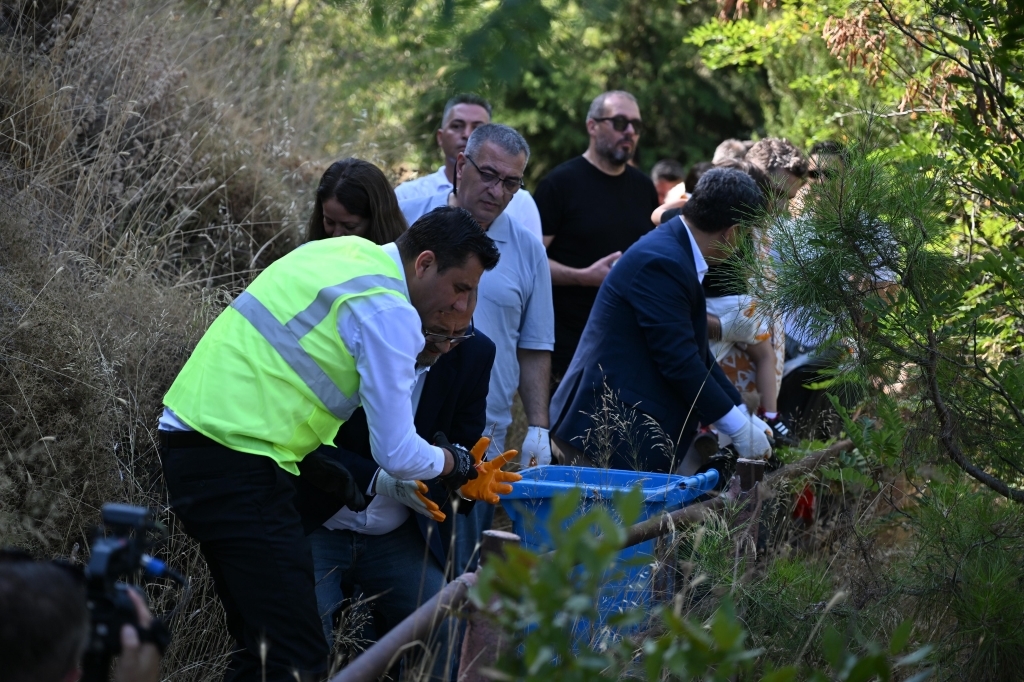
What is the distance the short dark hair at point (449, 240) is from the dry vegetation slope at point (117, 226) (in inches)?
54.0

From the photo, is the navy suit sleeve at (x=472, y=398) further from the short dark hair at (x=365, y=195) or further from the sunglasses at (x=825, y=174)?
the sunglasses at (x=825, y=174)

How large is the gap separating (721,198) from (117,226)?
2.98 m

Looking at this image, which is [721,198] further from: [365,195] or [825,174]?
[365,195]

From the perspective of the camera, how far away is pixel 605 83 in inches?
505

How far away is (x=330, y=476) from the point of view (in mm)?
2713

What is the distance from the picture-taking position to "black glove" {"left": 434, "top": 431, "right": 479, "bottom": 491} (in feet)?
9.22

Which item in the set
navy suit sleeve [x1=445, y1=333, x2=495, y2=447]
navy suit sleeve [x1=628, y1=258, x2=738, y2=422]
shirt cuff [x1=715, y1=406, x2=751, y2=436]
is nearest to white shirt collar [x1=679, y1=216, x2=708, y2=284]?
navy suit sleeve [x1=628, y1=258, x2=738, y2=422]

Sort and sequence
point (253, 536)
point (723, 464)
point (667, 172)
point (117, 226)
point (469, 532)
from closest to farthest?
point (253, 536) < point (469, 532) < point (723, 464) < point (117, 226) < point (667, 172)

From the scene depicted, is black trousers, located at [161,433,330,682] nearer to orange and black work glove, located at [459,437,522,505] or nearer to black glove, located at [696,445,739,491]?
orange and black work glove, located at [459,437,522,505]

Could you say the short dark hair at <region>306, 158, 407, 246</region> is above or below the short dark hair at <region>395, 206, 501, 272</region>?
below

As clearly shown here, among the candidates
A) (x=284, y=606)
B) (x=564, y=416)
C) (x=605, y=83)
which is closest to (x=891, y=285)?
(x=564, y=416)

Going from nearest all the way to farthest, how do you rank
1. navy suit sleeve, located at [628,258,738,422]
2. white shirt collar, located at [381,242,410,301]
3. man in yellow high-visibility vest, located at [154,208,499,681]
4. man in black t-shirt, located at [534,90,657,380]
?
man in yellow high-visibility vest, located at [154,208,499,681]
white shirt collar, located at [381,242,410,301]
navy suit sleeve, located at [628,258,738,422]
man in black t-shirt, located at [534,90,657,380]

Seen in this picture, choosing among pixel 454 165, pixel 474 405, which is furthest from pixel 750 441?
pixel 454 165

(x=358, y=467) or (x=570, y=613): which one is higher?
(x=570, y=613)
